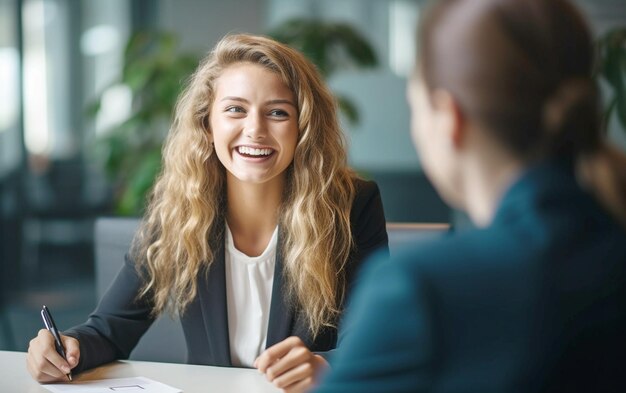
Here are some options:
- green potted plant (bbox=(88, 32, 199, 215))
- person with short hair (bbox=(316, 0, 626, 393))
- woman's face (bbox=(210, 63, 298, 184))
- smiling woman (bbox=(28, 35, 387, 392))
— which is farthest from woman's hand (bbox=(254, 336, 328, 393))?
green potted plant (bbox=(88, 32, 199, 215))

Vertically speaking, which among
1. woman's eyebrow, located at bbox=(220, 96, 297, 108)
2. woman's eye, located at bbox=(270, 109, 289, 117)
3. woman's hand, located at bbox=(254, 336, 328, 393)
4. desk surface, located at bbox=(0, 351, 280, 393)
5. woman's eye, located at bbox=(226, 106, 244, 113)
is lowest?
desk surface, located at bbox=(0, 351, 280, 393)

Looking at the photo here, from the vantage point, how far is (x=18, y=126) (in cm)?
530

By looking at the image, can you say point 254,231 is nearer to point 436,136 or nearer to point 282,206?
point 282,206

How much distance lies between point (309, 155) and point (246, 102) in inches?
8.0

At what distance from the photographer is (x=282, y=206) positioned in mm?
2008

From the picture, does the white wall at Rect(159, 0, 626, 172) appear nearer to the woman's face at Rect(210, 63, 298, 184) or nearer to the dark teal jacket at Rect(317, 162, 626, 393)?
the woman's face at Rect(210, 63, 298, 184)

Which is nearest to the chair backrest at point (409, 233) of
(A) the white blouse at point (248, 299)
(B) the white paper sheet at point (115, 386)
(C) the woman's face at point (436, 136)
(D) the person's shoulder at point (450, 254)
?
(A) the white blouse at point (248, 299)

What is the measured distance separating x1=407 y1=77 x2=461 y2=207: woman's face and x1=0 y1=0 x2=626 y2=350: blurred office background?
177 inches

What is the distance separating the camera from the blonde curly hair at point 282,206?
1.89m

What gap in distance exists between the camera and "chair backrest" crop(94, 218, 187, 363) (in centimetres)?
220

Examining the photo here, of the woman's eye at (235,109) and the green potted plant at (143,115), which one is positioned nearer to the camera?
the woman's eye at (235,109)

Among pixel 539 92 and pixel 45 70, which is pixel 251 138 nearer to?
pixel 539 92

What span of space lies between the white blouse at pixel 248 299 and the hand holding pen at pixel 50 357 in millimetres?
380

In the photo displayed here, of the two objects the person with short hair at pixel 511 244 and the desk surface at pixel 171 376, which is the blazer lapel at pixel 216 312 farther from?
the person with short hair at pixel 511 244
